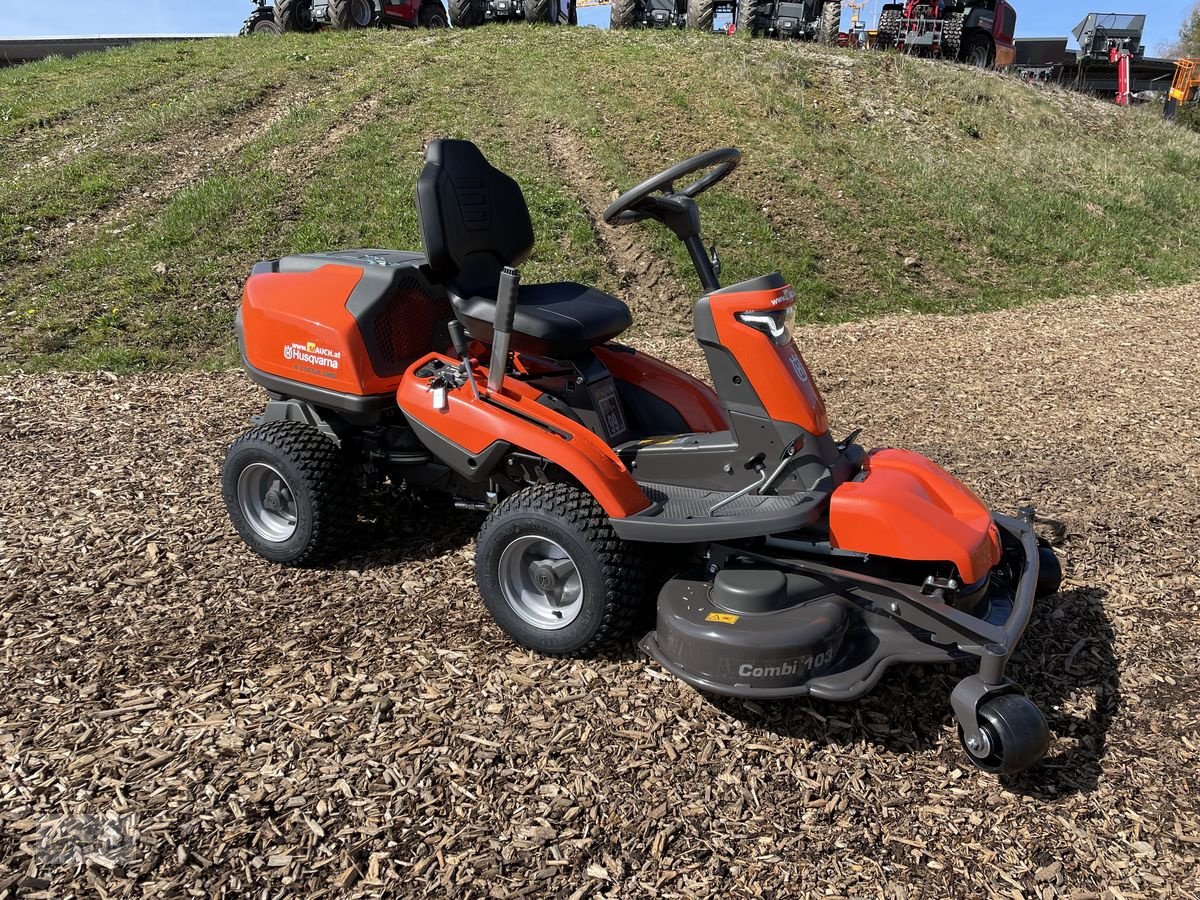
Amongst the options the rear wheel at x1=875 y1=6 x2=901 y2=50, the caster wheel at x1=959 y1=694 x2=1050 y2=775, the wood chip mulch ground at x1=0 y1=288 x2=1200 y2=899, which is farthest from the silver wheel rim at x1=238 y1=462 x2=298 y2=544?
the rear wheel at x1=875 y1=6 x2=901 y2=50

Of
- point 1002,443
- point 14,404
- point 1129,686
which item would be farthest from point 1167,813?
point 14,404

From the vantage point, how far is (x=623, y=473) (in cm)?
301

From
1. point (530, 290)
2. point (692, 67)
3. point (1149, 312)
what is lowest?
point (1149, 312)

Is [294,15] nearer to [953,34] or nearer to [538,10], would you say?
[538,10]

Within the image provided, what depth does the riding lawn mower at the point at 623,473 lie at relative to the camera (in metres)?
2.68

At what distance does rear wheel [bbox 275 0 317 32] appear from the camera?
1688cm

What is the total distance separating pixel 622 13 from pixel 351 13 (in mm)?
5261

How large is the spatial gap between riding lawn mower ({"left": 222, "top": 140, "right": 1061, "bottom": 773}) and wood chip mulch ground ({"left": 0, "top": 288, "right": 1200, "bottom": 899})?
0.78 feet

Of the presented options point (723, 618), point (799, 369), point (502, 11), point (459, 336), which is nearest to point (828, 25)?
point (502, 11)

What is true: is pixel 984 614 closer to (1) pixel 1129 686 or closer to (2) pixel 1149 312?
(1) pixel 1129 686

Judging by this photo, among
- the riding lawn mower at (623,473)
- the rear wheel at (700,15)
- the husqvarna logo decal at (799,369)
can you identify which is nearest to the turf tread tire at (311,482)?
the riding lawn mower at (623,473)

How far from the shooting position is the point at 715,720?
291cm

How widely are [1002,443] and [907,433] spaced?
527 mm

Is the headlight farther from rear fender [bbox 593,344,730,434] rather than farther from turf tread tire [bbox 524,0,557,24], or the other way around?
turf tread tire [bbox 524,0,557,24]
